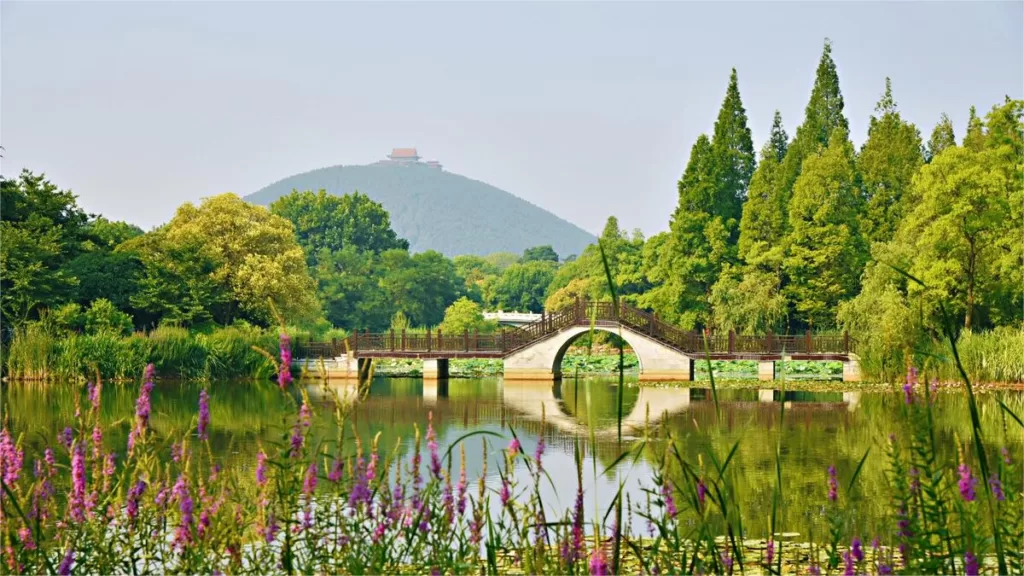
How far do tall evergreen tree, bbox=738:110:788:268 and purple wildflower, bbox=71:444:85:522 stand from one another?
31835 millimetres

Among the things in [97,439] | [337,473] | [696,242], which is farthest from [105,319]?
[337,473]

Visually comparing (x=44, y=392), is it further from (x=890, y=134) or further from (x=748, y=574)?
(x=890, y=134)

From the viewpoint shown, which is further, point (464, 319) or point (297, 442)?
point (464, 319)

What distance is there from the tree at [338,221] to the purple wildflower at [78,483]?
73.8 m

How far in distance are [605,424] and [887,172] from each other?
19148mm

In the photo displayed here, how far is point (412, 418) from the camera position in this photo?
21750mm

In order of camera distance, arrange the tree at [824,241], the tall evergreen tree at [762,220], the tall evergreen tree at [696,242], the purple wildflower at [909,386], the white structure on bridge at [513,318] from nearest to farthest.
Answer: the purple wildflower at [909,386], the tree at [824,241], the tall evergreen tree at [762,220], the tall evergreen tree at [696,242], the white structure on bridge at [513,318]

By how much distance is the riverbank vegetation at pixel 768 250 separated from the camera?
2789cm

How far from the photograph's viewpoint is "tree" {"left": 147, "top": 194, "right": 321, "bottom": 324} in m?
37.1

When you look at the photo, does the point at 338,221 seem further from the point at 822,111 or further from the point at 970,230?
the point at 970,230

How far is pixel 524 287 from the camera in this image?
284ft

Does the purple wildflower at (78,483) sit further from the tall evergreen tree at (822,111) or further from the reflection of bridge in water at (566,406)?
the tall evergreen tree at (822,111)

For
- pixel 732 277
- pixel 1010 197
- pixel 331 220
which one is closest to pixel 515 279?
pixel 331 220

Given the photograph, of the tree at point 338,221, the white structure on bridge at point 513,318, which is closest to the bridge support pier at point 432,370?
the white structure on bridge at point 513,318
